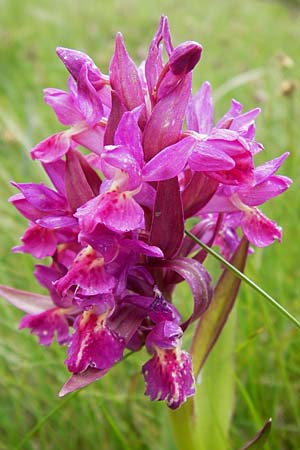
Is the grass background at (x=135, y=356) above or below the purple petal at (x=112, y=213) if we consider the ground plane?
below

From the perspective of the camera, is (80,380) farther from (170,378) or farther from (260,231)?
(260,231)

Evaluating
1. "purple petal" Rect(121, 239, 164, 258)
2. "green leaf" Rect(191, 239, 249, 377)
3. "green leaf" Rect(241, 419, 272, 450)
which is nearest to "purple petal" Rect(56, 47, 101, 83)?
"purple petal" Rect(121, 239, 164, 258)

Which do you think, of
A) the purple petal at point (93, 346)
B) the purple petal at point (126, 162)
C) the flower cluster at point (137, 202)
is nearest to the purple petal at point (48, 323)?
the flower cluster at point (137, 202)

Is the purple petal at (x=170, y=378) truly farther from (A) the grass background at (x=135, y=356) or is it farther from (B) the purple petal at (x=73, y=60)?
(B) the purple petal at (x=73, y=60)

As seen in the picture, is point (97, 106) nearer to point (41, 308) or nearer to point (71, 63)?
point (71, 63)

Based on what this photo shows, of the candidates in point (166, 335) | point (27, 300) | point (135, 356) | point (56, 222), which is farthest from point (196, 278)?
point (135, 356)
